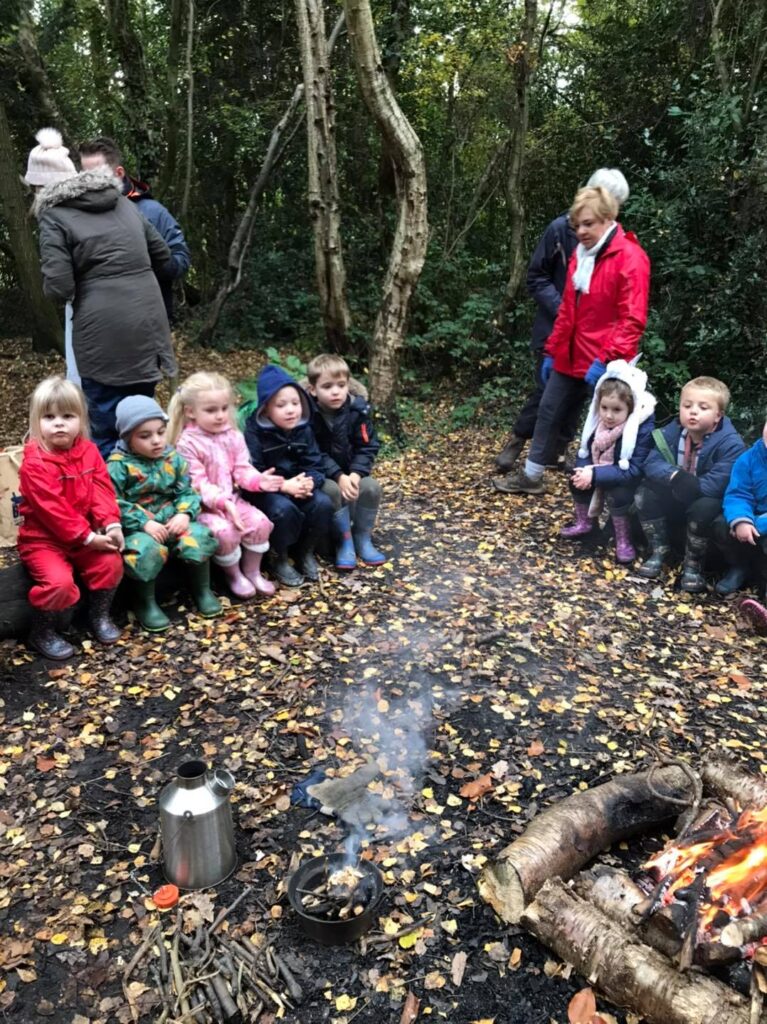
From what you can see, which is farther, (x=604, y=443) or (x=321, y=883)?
(x=604, y=443)

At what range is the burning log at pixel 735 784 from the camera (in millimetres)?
2691

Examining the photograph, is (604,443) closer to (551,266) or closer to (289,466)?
(551,266)

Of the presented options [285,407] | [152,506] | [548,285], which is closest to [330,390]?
[285,407]

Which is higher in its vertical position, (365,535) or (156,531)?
(156,531)

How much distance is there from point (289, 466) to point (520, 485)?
236 centimetres

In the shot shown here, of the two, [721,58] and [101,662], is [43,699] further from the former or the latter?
[721,58]

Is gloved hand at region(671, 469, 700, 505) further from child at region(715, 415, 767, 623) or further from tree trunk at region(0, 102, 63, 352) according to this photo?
tree trunk at region(0, 102, 63, 352)

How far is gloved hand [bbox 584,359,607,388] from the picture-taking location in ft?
16.8

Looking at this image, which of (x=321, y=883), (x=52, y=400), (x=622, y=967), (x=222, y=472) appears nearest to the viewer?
(x=622, y=967)

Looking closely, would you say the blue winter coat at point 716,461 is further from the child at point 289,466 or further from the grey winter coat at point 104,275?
the grey winter coat at point 104,275

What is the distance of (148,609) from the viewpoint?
4.02m

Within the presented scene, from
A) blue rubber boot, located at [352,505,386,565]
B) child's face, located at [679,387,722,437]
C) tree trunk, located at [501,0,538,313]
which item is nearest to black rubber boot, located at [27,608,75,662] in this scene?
blue rubber boot, located at [352,505,386,565]

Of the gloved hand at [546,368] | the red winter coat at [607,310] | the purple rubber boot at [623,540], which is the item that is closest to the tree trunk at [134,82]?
the gloved hand at [546,368]

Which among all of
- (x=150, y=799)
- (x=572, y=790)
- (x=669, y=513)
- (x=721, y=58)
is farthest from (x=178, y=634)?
(x=721, y=58)
